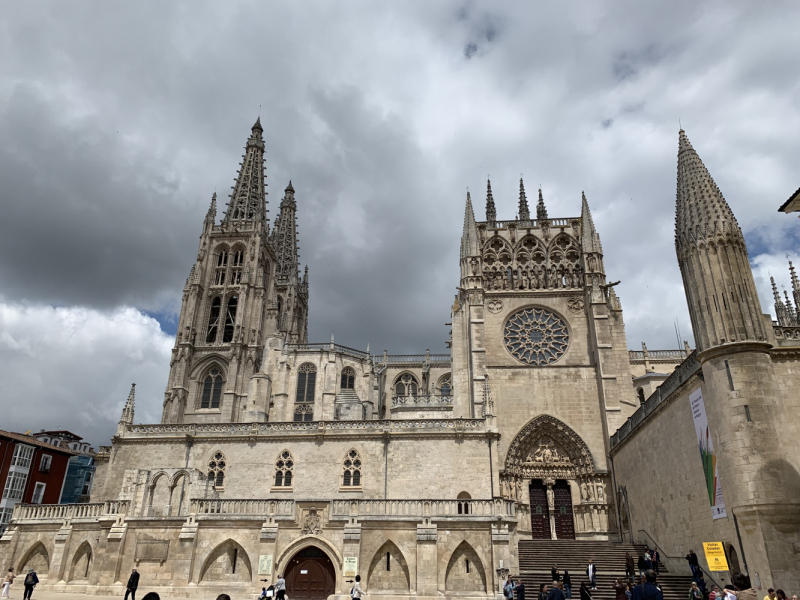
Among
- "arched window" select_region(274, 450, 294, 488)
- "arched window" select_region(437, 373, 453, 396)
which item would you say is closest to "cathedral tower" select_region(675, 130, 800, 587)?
"arched window" select_region(274, 450, 294, 488)

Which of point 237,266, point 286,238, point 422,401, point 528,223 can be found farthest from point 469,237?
point 286,238

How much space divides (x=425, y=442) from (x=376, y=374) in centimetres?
1902

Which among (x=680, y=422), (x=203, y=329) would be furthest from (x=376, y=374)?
(x=680, y=422)

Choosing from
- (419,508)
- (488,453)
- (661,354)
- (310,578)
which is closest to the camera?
(310,578)

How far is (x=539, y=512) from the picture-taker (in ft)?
91.1

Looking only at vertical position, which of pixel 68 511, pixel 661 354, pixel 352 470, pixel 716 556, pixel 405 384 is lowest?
pixel 716 556

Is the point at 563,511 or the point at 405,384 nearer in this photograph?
the point at 563,511

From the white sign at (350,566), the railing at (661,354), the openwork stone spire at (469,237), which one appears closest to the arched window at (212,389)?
the openwork stone spire at (469,237)

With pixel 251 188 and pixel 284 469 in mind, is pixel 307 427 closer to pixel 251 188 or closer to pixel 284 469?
pixel 284 469

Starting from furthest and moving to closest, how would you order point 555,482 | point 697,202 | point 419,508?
point 555,482
point 419,508
point 697,202

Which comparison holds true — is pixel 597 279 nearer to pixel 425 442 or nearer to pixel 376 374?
pixel 425 442

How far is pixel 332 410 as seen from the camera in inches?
1540

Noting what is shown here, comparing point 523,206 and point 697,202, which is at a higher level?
point 523,206

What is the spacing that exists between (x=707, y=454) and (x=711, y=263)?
5.46 meters
